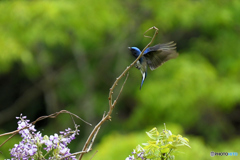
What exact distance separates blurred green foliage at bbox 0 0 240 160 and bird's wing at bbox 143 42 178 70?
164 cm

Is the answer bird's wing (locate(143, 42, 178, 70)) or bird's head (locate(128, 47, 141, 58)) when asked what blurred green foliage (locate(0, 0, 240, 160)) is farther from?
bird's wing (locate(143, 42, 178, 70))

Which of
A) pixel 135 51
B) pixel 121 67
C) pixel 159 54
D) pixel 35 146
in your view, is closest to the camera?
pixel 35 146

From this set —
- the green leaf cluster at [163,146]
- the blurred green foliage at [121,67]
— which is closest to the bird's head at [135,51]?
the green leaf cluster at [163,146]

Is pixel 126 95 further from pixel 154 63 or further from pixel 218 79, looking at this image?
pixel 154 63

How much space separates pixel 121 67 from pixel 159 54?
12.1 ft

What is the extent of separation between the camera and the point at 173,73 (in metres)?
4.27

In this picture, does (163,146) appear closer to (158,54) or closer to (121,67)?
(158,54)

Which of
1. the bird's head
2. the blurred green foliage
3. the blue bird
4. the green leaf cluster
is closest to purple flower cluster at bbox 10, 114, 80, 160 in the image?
the green leaf cluster

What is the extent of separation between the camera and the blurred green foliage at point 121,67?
3.84 metres

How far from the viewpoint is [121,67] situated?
497 centimetres

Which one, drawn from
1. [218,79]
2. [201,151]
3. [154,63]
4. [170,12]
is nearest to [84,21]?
[170,12]

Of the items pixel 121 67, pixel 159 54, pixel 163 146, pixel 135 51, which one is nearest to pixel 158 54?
pixel 159 54

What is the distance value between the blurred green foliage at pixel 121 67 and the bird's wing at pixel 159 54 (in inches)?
64.7

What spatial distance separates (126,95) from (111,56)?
1.70 feet
